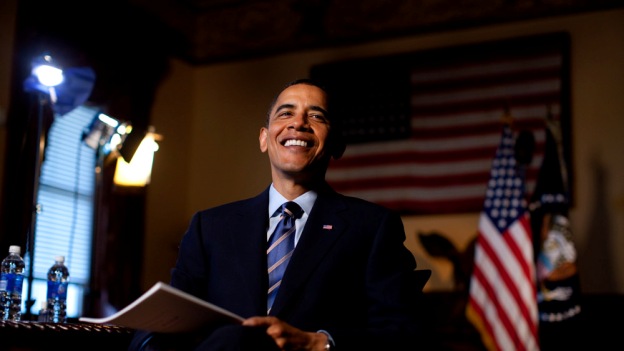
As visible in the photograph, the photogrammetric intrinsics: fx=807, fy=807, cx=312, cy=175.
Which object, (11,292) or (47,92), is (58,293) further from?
(47,92)

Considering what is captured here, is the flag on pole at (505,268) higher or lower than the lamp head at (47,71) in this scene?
lower

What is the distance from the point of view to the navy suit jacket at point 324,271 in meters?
2.16

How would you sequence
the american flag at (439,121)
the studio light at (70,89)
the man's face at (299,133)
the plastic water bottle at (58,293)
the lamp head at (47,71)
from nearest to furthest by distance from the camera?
the man's face at (299,133) → the plastic water bottle at (58,293) → the lamp head at (47,71) → the studio light at (70,89) → the american flag at (439,121)

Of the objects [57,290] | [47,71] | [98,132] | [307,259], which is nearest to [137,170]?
[98,132]

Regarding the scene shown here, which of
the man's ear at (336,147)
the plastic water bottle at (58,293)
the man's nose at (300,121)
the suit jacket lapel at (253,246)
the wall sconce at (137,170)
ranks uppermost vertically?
the wall sconce at (137,170)

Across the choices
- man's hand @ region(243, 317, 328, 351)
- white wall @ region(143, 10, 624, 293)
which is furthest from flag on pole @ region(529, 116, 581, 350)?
man's hand @ region(243, 317, 328, 351)

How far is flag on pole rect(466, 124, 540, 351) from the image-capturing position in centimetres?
536

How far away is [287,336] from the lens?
A: 1916mm

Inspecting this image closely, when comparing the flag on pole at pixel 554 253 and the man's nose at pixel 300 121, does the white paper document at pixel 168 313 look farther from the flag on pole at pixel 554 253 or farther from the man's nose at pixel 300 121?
the flag on pole at pixel 554 253

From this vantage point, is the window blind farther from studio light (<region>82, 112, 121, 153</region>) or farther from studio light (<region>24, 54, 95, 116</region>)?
studio light (<region>24, 54, 95, 116</region>)

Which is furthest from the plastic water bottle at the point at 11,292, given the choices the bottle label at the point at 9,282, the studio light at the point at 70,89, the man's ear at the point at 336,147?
the man's ear at the point at 336,147

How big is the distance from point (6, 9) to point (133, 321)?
14.1ft

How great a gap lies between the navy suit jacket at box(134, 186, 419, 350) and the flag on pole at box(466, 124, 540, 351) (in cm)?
328

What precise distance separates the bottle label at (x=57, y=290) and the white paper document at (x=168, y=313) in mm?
1563
